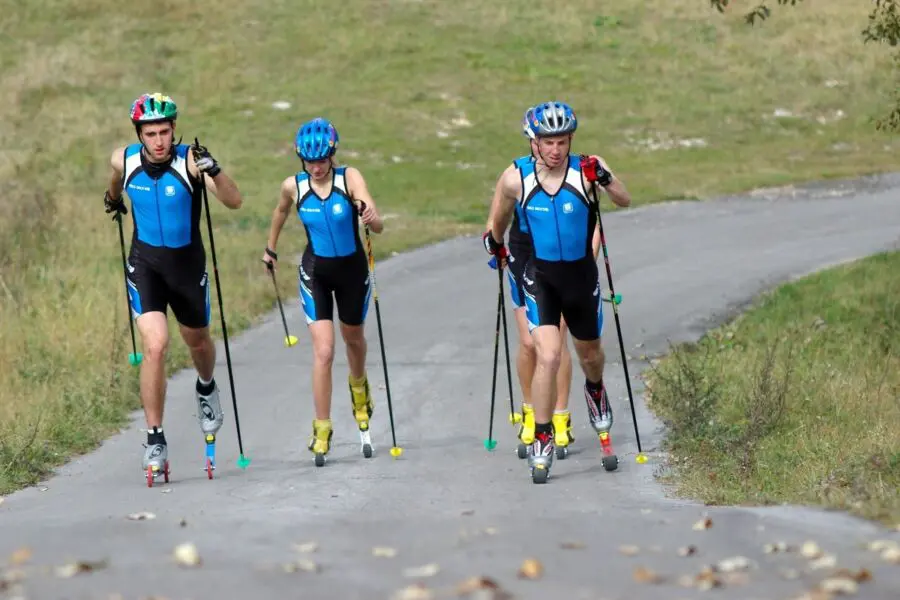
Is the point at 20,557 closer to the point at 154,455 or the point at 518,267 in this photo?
the point at 154,455

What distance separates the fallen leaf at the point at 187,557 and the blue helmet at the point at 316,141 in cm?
482

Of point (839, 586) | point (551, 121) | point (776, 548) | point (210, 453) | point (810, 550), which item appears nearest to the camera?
point (839, 586)

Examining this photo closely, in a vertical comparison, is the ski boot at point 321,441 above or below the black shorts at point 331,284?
below

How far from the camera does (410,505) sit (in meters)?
9.85

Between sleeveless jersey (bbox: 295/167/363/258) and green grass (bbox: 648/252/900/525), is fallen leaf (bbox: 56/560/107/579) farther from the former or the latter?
sleeveless jersey (bbox: 295/167/363/258)

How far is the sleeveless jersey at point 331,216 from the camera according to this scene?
470 inches

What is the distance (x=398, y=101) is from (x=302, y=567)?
1322 inches

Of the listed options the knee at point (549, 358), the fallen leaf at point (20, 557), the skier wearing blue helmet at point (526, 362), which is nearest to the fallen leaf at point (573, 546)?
the fallen leaf at point (20, 557)

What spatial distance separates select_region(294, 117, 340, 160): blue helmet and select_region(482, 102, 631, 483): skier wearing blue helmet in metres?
1.30

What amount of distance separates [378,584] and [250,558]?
35.0 inches

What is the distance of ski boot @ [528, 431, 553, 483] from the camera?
10805 mm

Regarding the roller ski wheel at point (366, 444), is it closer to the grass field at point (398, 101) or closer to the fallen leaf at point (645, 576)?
the fallen leaf at point (645, 576)

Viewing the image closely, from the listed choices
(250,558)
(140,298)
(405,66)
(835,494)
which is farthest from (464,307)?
(405,66)

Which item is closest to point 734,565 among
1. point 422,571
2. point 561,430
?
point 422,571
